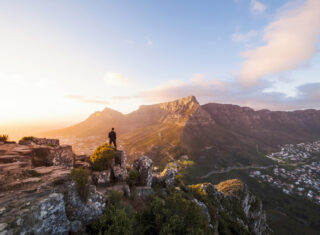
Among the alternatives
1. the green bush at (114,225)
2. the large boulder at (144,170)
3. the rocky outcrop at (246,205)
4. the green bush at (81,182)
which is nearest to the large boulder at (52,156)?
the green bush at (81,182)

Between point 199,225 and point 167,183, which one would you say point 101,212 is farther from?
point 167,183

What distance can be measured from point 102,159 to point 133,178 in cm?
522

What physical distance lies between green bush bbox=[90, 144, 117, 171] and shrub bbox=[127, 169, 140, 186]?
3.55 meters

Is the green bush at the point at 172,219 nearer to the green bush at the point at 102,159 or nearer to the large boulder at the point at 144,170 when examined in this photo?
the green bush at the point at 102,159

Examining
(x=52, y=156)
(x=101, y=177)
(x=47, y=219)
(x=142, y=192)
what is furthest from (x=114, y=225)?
(x=52, y=156)

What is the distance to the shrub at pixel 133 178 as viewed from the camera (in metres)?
16.8

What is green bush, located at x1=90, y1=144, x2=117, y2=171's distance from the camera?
14923mm

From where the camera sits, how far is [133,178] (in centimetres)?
1741

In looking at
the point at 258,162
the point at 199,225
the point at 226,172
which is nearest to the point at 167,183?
the point at 199,225

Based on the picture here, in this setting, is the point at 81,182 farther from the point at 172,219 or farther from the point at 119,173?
the point at 119,173

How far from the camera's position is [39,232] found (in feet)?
20.0

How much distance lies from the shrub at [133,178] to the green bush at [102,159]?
140 inches

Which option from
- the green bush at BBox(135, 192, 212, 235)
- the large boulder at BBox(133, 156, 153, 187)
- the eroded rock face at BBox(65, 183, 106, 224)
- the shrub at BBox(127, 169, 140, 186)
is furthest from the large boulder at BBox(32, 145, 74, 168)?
the green bush at BBox(135, 192, 212, 235)

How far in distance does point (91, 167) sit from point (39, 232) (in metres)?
9.40
